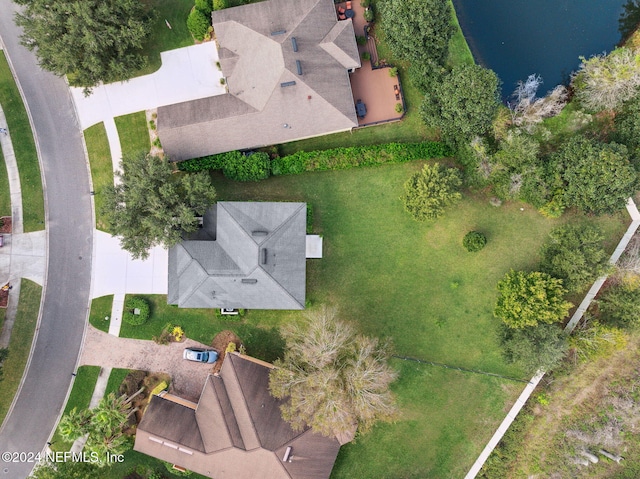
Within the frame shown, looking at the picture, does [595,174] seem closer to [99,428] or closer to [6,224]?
[99,428]

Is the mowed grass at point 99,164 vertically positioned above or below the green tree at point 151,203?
above

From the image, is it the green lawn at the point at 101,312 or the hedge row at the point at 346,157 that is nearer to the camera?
the hedge row at the point at 346,157

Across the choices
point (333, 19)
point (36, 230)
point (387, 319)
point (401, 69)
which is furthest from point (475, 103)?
point (36, 230)

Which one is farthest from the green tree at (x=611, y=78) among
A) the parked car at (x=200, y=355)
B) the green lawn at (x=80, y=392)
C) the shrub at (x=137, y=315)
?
the green lawn at (x=80, y=392)

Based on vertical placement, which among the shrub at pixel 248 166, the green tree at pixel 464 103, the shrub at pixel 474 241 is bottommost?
the shrub at pixel 474 241

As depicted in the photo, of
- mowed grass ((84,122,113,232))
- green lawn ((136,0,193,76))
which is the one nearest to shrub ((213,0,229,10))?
green lawn ((136,0,193,76))

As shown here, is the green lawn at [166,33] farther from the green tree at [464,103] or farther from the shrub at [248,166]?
the green tree at [464,103]

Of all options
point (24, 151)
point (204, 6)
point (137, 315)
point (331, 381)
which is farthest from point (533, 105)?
point (24, 151)
